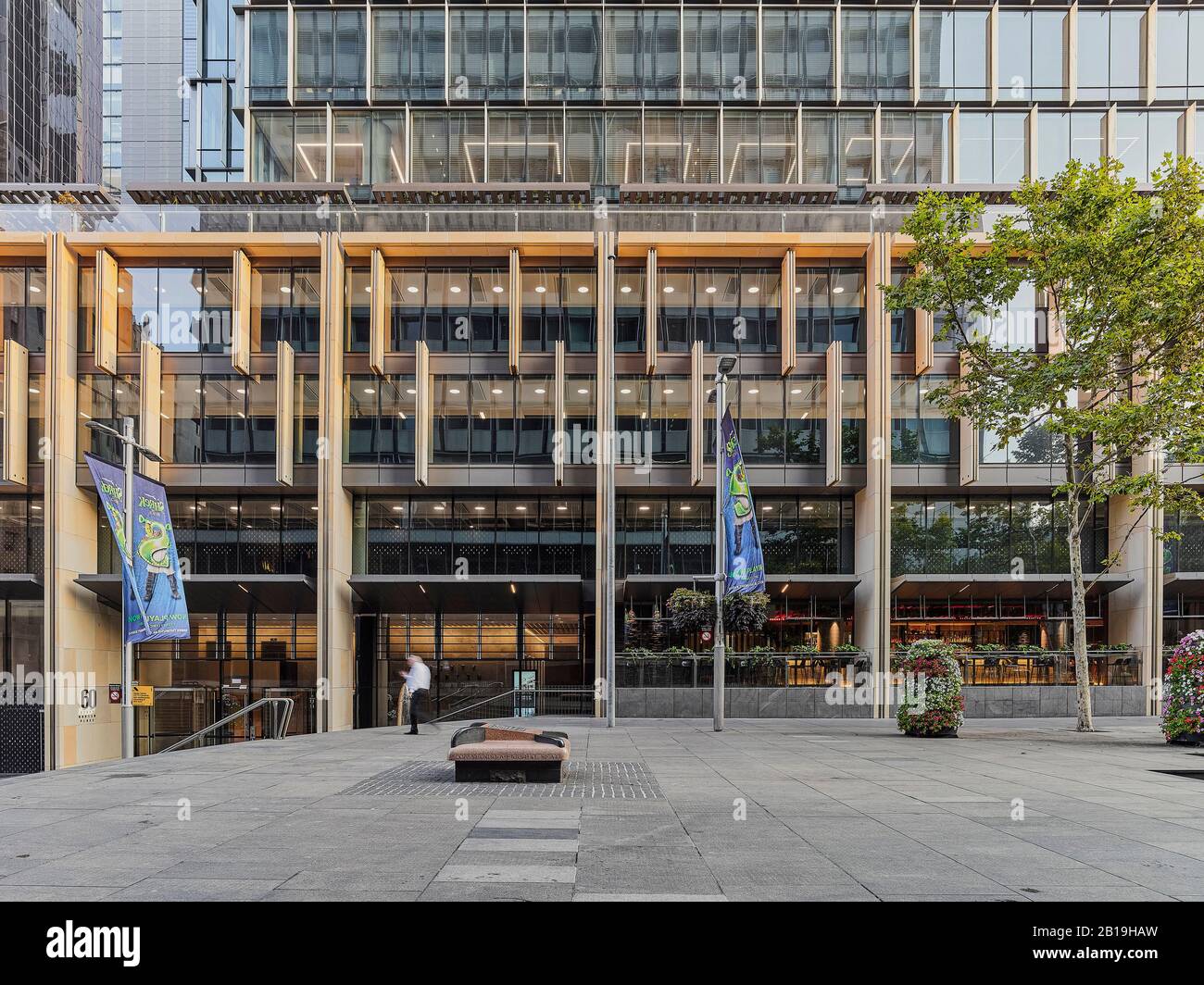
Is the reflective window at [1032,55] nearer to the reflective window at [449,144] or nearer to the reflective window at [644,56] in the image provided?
the reflective window at [644,56]

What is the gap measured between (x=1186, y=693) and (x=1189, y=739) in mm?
1134

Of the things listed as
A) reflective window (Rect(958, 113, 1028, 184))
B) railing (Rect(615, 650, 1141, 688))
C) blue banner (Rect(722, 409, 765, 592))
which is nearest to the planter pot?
blue banner (Rect(722, 409, 765, 592))

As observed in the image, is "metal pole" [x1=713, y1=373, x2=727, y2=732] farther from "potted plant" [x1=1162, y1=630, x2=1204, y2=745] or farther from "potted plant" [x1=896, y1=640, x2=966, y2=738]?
"potted plant" [x1=1162, y1=630, x2=1204, y2=745]

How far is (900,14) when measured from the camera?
40250 millimetres

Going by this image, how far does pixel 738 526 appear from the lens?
2297 centimetres

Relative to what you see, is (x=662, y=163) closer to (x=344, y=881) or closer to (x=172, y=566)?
(x=172, y=566)

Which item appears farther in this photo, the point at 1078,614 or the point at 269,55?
the point at 269,55

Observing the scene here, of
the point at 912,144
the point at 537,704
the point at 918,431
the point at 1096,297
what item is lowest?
the point at 537,704

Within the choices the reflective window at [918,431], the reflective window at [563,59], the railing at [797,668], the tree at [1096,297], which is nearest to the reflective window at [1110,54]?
the reflective window at [918,431]

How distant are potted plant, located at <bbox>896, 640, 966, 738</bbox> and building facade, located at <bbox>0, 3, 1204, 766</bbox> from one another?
9.86 meters

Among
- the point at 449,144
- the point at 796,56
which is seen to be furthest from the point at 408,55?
the point at 796,56

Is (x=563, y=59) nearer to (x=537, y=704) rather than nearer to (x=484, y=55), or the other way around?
(x=484, y=55)

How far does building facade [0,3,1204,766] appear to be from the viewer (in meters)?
33.8

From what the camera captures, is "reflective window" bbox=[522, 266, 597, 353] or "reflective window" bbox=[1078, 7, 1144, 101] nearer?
"reflective window" bbox=[522, 266, 597, 353]
